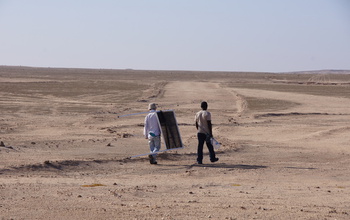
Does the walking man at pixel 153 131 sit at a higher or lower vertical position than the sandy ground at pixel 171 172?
higher

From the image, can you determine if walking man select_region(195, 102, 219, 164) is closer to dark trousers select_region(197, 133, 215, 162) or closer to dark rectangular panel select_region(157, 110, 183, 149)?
dark trousers select_region(197, 133, 215, 162)

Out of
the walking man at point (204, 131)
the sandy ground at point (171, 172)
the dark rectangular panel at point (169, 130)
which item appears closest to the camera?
the sandy ground at point (171, 172)

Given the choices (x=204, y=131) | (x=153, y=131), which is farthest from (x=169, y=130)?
(x=204, y=131)

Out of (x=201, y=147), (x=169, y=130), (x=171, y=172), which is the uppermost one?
(x=169, y=130)

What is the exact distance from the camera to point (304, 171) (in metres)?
13.7

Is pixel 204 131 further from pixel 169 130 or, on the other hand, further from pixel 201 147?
pixel 169 130

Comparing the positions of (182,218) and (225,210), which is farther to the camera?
(225,210)

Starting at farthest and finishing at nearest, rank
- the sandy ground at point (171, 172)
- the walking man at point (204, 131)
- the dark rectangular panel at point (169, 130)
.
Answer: the dark rectangular panel at point (169, 130) → the walking man at point (204, 131) → the sandy ground at point (171, 172)

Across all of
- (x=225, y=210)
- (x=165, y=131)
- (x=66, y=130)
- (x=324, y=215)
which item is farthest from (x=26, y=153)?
(x=324, y=215)

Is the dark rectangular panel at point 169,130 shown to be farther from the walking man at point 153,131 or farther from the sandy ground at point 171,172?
the sandy ground at point 171,172

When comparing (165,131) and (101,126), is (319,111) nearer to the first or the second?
(101,126)

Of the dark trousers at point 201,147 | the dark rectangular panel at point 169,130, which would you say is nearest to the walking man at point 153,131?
the dark rectangular panel at point 169,130

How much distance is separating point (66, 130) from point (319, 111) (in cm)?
1534

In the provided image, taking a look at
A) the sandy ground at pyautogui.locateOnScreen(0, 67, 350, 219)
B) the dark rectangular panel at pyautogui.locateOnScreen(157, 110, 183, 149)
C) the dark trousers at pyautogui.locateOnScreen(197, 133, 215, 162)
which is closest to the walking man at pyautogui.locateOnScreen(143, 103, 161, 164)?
the dark rectangular panel at pyautogui.locateOnScreen(157, 110, 183, 149)
